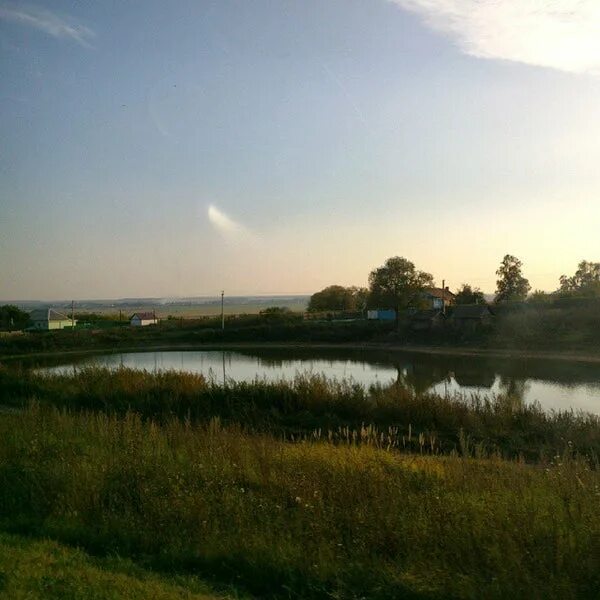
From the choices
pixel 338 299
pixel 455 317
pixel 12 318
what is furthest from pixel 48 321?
pixel 455 317

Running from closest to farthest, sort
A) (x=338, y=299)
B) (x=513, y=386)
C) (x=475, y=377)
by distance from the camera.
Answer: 1. (x=513, y=386)
2. (x=475, y=377)
3. (x=338, y=299)

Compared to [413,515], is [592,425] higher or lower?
lower

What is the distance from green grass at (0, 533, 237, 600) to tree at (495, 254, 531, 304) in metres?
60.6

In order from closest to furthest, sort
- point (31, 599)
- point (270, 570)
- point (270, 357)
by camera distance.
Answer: point (31, 599), point (270, 570), point (270, 357)

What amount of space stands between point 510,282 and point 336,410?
50.4 metres

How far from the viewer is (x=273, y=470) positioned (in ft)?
21.9

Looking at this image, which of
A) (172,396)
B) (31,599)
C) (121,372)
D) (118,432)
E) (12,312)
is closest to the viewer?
(31,599)

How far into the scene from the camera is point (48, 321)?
214 ft

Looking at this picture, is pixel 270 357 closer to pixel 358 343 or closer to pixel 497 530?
pixel 358 343

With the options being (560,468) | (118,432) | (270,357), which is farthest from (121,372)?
(270,357)

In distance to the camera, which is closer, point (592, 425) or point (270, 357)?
point (592, 425)

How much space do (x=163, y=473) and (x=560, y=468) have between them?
4.00 m

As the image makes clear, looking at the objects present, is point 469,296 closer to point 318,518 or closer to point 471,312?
point 471,312

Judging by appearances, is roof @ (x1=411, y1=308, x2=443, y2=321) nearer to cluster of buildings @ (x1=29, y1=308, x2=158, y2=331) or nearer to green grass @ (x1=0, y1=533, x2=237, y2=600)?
cluster of buildings @ (x1=29, y1=308, x2=158, y2=331)
